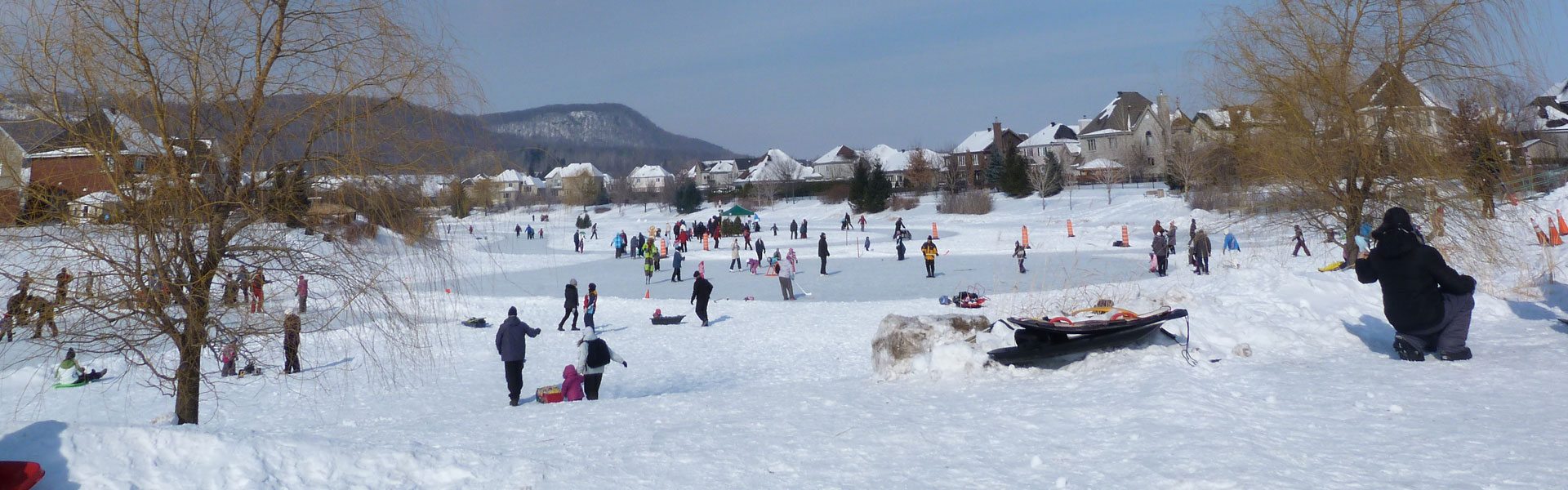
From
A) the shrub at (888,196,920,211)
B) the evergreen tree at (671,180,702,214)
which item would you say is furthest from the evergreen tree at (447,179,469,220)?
the evergreen tree at (671,180,702,214)

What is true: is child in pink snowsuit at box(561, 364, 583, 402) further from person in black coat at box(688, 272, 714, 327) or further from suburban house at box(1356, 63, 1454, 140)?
suburban house at box(1356, 63, 1454, 140)

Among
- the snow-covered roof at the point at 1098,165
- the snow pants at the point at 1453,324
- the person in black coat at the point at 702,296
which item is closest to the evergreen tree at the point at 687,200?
the snow-covered roof at the point at 1098,165

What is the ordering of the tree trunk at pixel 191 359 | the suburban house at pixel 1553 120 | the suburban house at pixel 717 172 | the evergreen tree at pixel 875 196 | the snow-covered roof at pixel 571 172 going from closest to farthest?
the tree trunk at pixel 191 359 → the suburban house at pixel 1553 120 → the evergreen tree at pixel 875 196 → the snow-covered roof at pixel 571 172 → the suburban house at pixel 717 172

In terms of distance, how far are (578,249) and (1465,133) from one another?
3951 centimetres

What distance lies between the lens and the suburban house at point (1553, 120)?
58.6 feet

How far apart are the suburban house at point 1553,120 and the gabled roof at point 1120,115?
1169 inches

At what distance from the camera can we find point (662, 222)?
7956cm

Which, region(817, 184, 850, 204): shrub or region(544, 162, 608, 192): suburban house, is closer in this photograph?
region(817, 184, 850, 204): shrub

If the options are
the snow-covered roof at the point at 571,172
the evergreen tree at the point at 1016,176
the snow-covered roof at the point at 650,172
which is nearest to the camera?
the evergreen tree at the point at 1016,176

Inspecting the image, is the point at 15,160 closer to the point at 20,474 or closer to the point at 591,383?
the point at 20,474

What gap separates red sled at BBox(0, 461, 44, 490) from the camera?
13.9 ft

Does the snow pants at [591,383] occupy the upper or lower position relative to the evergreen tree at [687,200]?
lower

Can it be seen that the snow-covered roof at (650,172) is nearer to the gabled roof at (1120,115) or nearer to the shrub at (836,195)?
the shrub at (836,195)

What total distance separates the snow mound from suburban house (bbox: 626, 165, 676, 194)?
10940 centimetres
